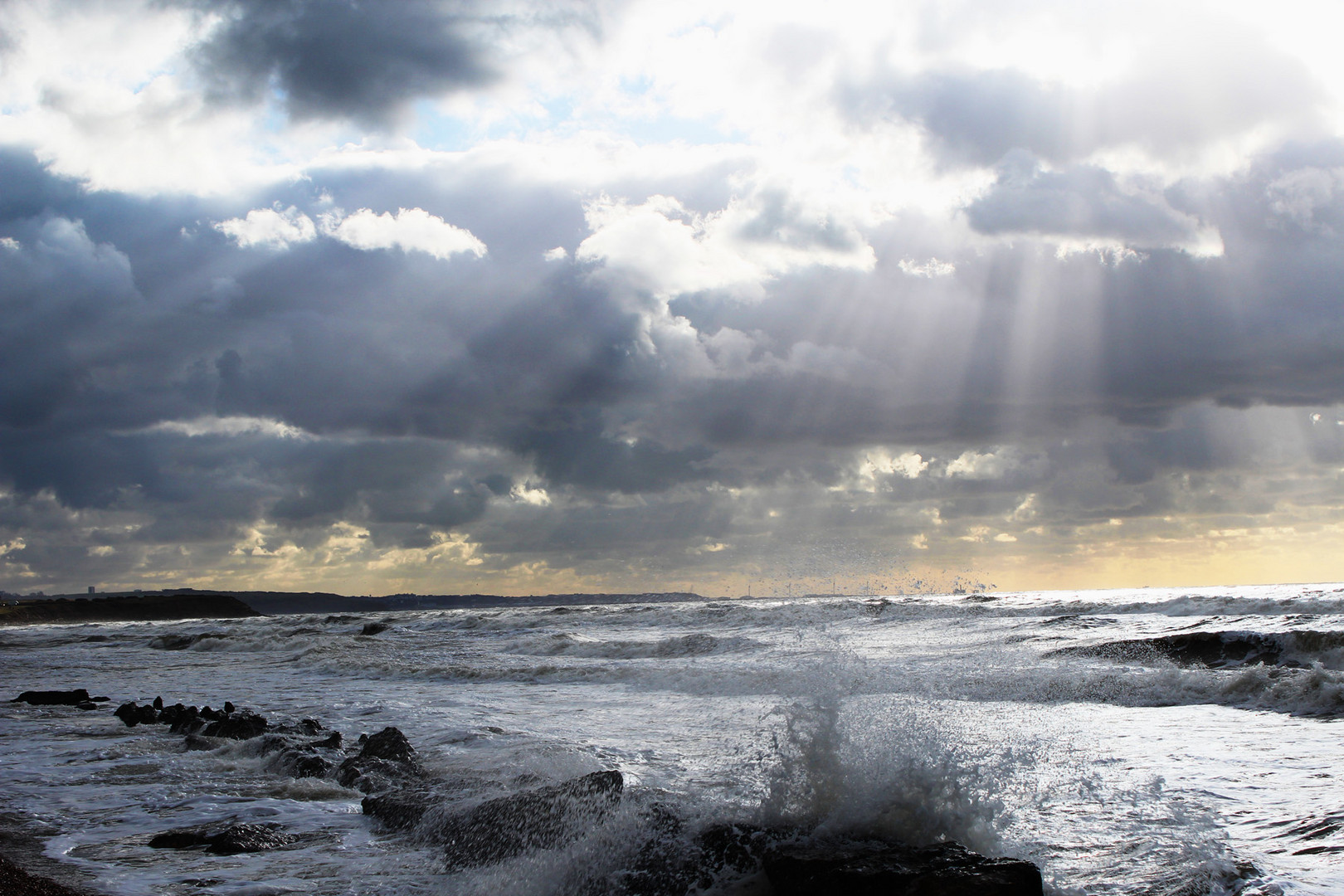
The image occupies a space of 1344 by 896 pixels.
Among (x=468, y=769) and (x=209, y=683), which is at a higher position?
(x=468, y=769)

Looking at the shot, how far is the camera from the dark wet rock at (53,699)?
1556 cm

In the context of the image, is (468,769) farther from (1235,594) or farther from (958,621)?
(1235,594)

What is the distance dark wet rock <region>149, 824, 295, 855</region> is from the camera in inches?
245

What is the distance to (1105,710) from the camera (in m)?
12.0

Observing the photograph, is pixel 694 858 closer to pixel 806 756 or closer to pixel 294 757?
pixel 806 756

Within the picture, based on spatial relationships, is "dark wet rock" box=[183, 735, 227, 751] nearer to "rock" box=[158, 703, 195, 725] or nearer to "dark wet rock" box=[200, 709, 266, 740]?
"dark wet rock" box=[200, 709, 266, 740]

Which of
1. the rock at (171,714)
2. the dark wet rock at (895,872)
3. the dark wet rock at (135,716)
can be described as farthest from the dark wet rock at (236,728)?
the dark wet rock at (895,872)

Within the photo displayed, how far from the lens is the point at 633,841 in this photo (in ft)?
18.5

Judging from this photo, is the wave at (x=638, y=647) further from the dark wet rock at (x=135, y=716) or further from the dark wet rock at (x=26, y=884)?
the dark wet rock at (x=26, y=884)

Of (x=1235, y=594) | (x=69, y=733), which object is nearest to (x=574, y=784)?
(x=69, y=733)

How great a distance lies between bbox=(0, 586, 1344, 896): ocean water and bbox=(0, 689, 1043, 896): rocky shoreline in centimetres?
Result: 14

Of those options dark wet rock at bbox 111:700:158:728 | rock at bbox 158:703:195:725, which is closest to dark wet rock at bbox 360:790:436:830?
rock at bbox 158:703:195:725

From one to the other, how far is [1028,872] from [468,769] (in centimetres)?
622

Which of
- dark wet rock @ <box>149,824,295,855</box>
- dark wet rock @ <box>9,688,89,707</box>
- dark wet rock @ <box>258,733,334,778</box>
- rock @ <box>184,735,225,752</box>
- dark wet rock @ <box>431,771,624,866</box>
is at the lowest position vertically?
dark wet rock @ <box>9,688,89,707</box>
